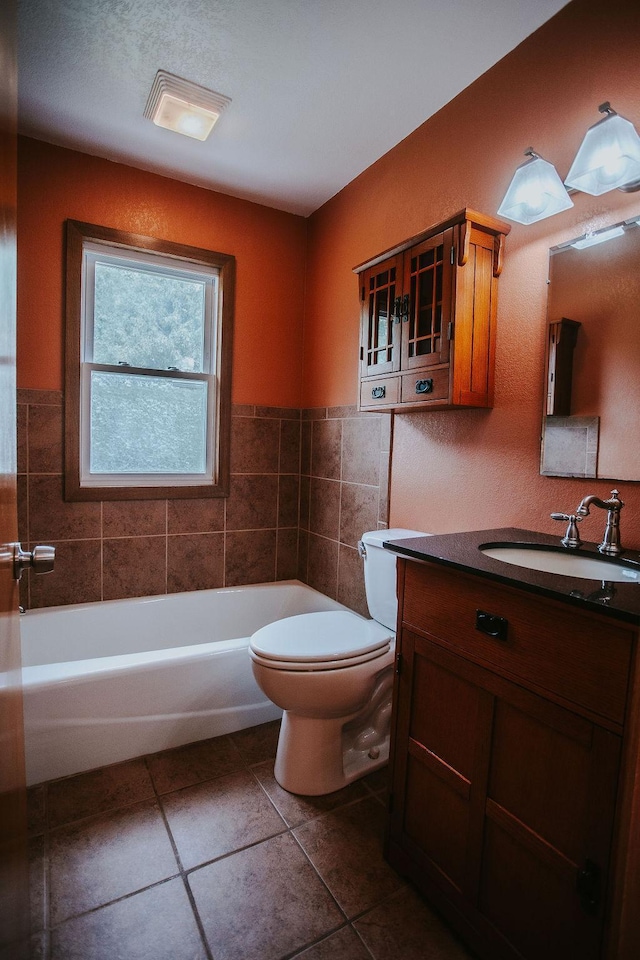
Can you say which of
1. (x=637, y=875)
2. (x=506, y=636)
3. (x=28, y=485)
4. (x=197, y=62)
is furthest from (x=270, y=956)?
(x=197, y=62)

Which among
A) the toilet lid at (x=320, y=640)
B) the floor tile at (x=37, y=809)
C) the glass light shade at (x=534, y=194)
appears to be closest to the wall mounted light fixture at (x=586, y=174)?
the glass light shade at (x=534, y=194)

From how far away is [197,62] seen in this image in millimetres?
1677

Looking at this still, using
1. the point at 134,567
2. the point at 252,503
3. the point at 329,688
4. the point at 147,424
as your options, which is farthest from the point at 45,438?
the point at 329,688

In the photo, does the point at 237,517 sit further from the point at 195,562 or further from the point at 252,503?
the point at 195,562

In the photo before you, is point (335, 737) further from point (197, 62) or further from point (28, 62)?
point (28, 62)

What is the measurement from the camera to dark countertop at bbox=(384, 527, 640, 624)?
0.85 m

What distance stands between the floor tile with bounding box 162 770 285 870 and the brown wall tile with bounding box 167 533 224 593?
3.37 ft

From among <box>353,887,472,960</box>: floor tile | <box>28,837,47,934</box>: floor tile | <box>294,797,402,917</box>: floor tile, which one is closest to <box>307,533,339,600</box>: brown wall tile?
<box>294,797,402,917</box>: floor tile

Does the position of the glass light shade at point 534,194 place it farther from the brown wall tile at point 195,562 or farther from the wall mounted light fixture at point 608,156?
the brown wall tile at point 195,562

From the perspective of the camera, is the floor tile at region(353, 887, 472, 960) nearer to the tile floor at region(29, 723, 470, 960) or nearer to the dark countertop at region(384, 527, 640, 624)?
the tile floor at region(29, 723, 470, 960)

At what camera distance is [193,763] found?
181 centimetres

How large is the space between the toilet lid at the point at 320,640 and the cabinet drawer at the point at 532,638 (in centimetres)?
41

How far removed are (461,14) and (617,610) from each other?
1748 mm

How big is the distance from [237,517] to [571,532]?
1.78m
